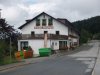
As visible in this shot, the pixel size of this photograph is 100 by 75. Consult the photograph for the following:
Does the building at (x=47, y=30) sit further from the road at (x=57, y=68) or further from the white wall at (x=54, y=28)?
the road at (x=57, y=68)

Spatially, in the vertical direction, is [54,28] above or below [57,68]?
above

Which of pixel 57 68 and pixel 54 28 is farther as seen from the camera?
pixel 54 28

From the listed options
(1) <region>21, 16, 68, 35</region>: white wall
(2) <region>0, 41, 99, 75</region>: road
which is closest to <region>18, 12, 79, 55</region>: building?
(1) <region>21, 16, 68, 35</region>: white wall

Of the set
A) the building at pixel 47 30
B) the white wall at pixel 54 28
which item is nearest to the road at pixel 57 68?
the building at pixel 47 30

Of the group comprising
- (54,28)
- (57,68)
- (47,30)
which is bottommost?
(57,68)

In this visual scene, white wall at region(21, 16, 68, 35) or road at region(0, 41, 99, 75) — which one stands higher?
white wall at region(21, 16, 68, 35)

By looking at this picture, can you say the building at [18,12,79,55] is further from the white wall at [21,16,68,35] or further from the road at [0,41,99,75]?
the road at [0,41,99,75]

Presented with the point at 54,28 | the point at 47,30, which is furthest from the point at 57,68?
the point at 47,30

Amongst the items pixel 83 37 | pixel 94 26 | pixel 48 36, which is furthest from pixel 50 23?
pixel 94 26

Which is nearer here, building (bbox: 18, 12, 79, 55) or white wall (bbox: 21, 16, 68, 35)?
building (bbox: 18, 12, 79, 55)

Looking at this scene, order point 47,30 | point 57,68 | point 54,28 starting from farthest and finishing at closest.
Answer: point 47,30 < point 54,28 < point 57,68

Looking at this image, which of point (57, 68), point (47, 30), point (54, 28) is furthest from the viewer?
point (47, 30)

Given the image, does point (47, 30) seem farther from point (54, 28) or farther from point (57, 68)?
point (57, 68)

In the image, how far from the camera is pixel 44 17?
76.1m
